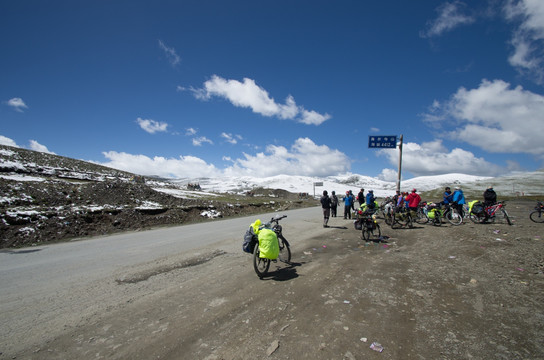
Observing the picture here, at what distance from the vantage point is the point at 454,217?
13961 mm

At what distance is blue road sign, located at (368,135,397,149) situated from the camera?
64.3ft

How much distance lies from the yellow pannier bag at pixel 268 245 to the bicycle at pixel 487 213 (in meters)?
14.6

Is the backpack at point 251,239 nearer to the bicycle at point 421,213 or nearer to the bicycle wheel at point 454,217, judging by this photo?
the bicycle at point 421,213

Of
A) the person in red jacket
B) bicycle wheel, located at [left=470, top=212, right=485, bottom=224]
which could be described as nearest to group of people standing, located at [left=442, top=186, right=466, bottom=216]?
bicycle wheel, located at [left=470, top=212, right=485, bottom=224]

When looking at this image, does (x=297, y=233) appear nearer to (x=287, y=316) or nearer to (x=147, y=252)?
(x=147, y=252)

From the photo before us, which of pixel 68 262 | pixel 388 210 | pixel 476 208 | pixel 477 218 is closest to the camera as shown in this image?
pixel 68 262

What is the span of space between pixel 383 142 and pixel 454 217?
823 centimetres

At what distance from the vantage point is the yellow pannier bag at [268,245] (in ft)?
19.7

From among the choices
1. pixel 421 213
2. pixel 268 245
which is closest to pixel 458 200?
pixel 421 213

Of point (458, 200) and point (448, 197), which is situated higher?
point (448, 197)

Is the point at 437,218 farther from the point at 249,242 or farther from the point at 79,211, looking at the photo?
the point at 79,211

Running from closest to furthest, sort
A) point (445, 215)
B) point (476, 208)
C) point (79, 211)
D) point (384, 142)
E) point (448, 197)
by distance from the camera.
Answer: point (476, 208), point (445, 215), point (448, 197), point (79, 211), point (384, 142)

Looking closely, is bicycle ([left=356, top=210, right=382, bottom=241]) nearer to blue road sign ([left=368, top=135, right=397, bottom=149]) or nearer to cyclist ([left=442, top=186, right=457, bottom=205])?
cyclist ([left=442, top=186, right=457, bottom=205])

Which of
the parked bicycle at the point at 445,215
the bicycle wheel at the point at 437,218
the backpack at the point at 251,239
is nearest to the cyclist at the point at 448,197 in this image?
the parked bicycle at the point at 445,215
